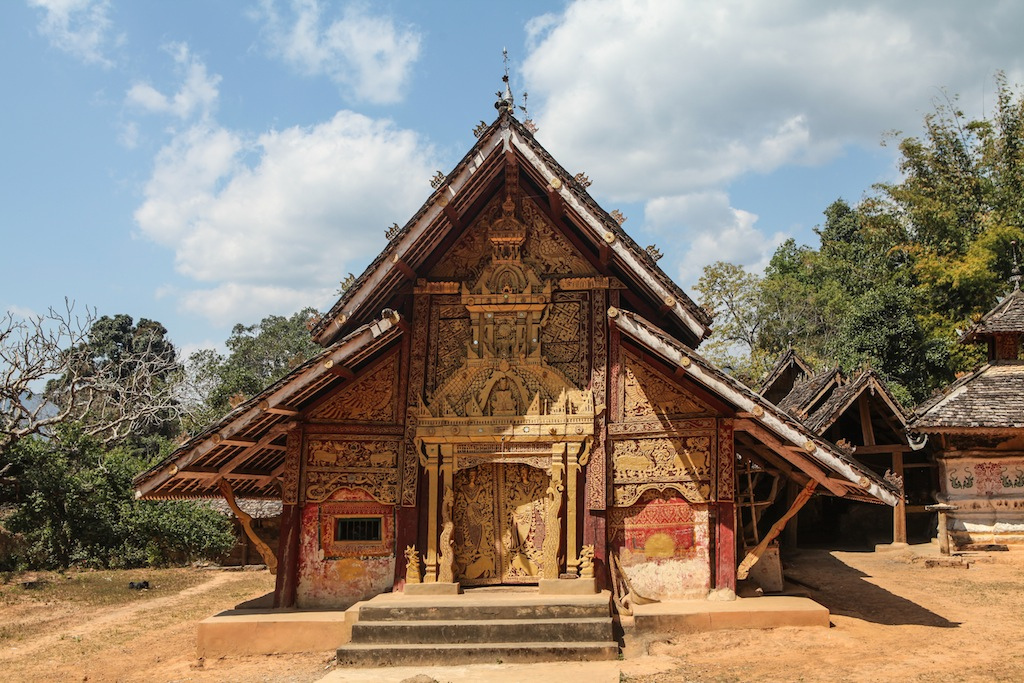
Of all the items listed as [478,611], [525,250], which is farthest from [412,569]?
[525,250]

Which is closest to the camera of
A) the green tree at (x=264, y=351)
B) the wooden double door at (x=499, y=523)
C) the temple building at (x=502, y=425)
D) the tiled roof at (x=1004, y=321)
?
the temple building at (x=502, y=425)

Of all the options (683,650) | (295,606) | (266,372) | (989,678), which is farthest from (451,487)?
(266,372)

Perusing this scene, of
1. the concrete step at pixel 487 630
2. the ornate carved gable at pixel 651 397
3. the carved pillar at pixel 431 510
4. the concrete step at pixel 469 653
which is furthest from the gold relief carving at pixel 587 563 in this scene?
the carved pillar at pixel 431 510

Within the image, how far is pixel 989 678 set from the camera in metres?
7.75

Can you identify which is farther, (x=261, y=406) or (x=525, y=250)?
(x=525, y=250)

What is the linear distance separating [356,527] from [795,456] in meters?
6.15

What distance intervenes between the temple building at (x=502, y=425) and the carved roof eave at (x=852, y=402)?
804 centimetres

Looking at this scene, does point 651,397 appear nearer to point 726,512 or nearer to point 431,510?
point 726,512

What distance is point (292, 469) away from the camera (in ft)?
35.4

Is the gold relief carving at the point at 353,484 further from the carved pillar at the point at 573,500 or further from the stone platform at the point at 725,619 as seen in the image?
the stone platform at the point at 725,619

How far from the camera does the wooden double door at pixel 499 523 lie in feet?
35.1

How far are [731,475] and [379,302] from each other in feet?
18.1

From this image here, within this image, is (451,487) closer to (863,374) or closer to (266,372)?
(863,374)

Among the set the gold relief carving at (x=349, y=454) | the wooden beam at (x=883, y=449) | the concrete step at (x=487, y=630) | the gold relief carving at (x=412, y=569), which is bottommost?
the concrete step at (x=487, y=630)
